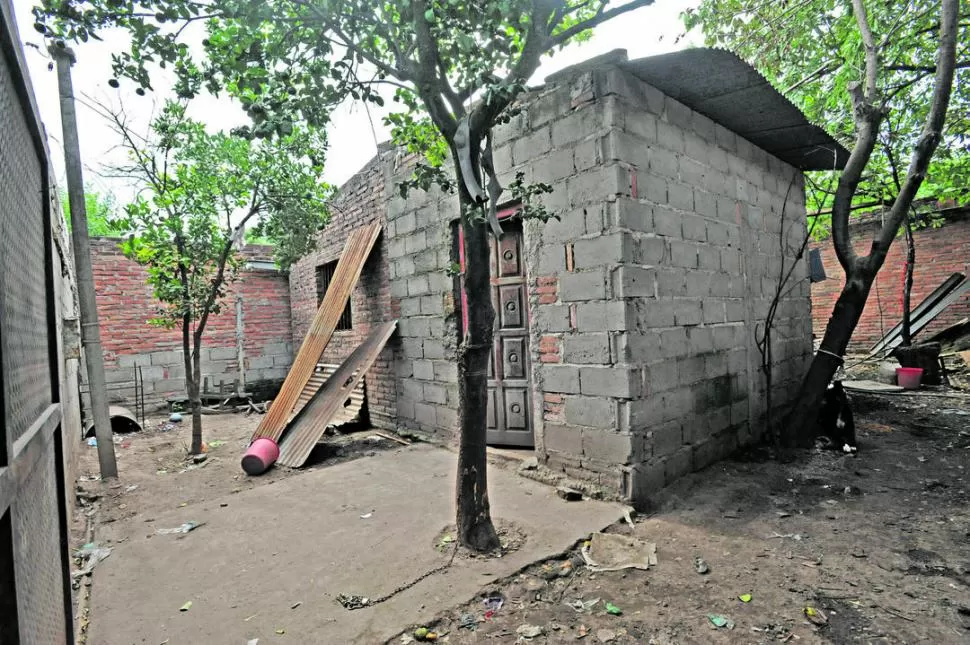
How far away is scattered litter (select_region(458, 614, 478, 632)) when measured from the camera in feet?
8.30

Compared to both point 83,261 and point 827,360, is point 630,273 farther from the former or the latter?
point 83,261

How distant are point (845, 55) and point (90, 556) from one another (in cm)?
981

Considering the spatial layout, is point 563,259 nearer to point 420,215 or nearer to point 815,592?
point 420,215

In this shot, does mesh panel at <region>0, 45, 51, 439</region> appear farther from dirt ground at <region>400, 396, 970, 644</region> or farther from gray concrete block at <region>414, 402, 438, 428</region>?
gray concrete block at <region>414, 402, 438, 428</region>

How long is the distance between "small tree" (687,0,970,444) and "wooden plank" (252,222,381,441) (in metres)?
5.04

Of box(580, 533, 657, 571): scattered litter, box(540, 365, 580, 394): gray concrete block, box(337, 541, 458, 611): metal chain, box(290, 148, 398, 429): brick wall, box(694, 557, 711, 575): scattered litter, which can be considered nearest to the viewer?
box(337, 541, 458, 611): metal chain

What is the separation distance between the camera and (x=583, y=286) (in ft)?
13.5

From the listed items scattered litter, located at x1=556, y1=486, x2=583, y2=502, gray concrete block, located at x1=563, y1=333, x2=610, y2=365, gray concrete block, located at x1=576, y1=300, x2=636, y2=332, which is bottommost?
scattered litter, located at x1=556, y1=486, x2=583, y2=502

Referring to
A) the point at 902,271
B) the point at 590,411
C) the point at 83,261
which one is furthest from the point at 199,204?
the point at 902,271

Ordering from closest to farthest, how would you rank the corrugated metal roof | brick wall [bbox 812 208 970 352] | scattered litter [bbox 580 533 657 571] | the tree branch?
scattered litter [bbox 580 533 657 571], the corrugated metal roof, the tree branch, brick wall [bbox 812 208 970 352]

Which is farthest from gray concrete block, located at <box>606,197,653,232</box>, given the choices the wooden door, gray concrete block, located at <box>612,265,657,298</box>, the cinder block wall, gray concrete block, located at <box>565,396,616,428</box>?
gray concrete block, located at <box>565,396,616,428</box>

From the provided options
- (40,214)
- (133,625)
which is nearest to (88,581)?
(133,625)

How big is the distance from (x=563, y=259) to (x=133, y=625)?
12.3 ft

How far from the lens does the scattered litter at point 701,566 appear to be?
299 centimetres
